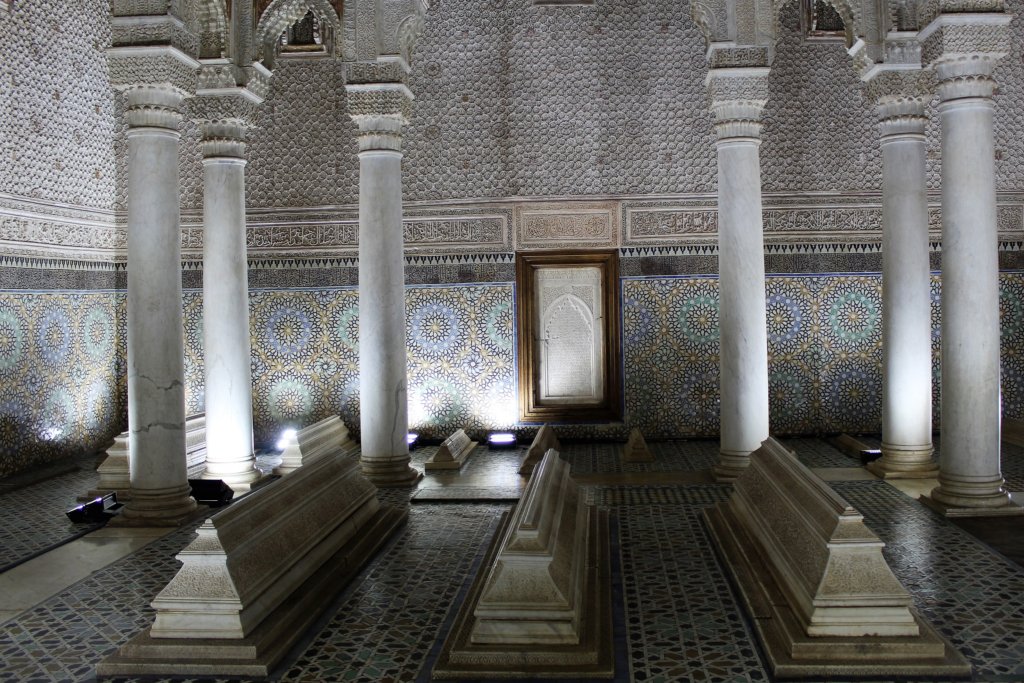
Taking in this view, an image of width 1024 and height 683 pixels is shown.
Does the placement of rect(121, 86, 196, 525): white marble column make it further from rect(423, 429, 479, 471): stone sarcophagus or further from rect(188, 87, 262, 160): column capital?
rect(423, 429, 479, 471): stone sarcophagus

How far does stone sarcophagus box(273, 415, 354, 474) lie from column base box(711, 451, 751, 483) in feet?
8.59

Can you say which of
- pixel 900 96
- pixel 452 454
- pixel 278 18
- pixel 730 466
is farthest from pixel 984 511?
pixel 278 18

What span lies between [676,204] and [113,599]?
19.2 feet

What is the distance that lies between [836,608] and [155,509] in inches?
149

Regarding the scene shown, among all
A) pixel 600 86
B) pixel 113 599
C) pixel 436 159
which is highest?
pixel 600 86

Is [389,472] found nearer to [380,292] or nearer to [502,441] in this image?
[380,292]

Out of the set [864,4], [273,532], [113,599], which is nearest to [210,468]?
[113,599]

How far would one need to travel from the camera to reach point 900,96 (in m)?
5.85

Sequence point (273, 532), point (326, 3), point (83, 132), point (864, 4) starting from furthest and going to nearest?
1. point (83, 132)
2. point (326, 3)
3. point (864, 4)
4. point (273, 532)

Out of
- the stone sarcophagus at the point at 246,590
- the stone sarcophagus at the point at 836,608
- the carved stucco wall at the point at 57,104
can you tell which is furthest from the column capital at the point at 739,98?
the carved stucco wall at the point at 57,104

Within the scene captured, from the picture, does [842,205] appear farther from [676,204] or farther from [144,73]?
[144,73]

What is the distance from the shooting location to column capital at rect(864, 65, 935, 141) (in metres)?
5.80

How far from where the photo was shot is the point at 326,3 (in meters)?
6.15

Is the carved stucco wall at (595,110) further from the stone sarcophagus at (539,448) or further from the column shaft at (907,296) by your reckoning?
the stone sarcophagus at (539,448)
